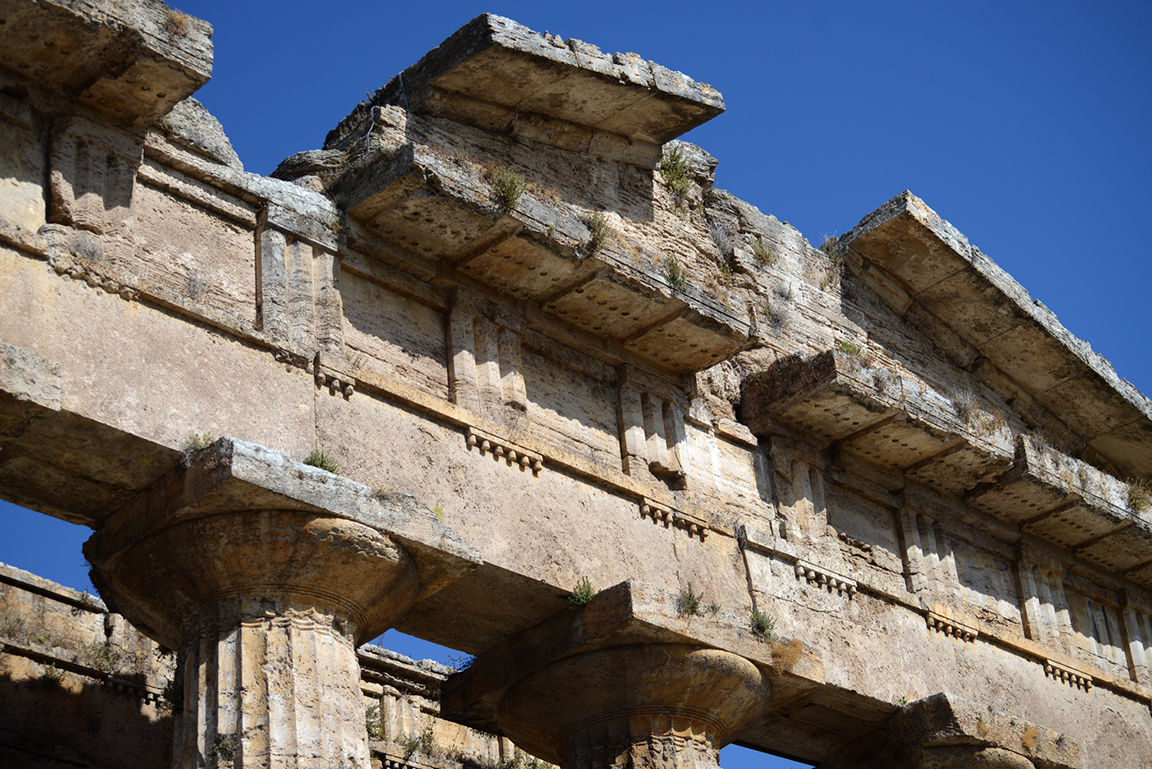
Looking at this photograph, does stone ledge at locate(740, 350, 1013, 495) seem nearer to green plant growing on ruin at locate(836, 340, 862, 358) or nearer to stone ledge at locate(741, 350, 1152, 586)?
stone ledge at locate(741, 350, 1152, 586)

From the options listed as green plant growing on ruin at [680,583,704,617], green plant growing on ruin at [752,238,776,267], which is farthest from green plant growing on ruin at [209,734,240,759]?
green plant growing on ruin at [752,238,776,267]

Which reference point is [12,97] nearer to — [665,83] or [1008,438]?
[665,83]

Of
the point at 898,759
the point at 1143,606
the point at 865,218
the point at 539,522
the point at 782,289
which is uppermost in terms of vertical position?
the point at 865,218

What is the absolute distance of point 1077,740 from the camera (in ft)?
38.8

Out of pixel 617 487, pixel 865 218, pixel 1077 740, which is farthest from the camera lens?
Answer: pixel 865 218

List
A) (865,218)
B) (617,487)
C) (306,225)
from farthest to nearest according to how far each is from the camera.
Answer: (865,218), (617,487), (306,225)

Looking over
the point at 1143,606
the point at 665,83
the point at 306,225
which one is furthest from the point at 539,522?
the point at 1143,606

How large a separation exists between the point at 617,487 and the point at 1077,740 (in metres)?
4.98

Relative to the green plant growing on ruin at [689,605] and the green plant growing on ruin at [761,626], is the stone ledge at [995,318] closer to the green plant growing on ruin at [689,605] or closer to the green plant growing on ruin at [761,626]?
the green plant growing on ruin at [761,626]

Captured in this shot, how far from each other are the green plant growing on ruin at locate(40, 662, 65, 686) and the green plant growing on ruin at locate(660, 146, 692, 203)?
5732mm

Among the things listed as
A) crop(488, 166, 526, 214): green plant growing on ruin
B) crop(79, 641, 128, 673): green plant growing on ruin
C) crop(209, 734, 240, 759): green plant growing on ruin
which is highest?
crop(488, 166, 526, 214): green plant growing on ruin

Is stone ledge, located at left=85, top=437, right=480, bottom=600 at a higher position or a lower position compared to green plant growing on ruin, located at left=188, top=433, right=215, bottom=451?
lower

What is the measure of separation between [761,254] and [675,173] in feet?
3.50

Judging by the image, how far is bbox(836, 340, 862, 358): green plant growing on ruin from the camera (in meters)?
11.6
